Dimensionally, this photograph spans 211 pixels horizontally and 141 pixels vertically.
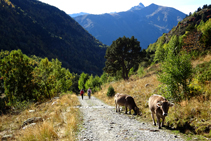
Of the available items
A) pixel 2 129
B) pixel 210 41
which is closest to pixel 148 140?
pixel 2 129

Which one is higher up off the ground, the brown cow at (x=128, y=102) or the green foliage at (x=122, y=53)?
the green foliage at (x=122, y=53)

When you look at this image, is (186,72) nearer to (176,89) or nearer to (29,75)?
(176,89)

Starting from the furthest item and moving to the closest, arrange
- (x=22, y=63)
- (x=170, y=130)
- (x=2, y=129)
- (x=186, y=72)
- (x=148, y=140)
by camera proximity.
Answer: (x=22, y=63), (x=2, y=129), (x=186, y=72), (x=170, y=130), (x=148, y=140)

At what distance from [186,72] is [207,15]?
12281cm

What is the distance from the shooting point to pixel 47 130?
7.55 meters

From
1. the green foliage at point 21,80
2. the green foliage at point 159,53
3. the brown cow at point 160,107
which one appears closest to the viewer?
the brown cow at point 160,107

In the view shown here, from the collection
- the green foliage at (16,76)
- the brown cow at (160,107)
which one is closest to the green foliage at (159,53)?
the brown cow at (160,107)

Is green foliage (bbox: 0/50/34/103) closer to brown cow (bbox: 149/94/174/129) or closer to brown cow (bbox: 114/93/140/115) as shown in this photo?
brown cow (bbox: 114/93/140/115)

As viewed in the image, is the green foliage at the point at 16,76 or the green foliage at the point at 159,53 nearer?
Answer: the green foliage at the point at 159,53

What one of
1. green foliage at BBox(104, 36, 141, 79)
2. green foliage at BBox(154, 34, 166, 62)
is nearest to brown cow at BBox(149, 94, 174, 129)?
green foliage at BBox(154, 34, 166, 62)

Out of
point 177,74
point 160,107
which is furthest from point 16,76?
point 160,107

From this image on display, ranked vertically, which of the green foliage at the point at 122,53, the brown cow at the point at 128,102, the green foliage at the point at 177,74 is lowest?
the brown cow at the point at 128,102

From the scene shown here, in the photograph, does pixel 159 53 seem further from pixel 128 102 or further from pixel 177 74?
pixel 128 102

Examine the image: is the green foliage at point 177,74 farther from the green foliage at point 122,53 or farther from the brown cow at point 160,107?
the green foliage at point 122,53
